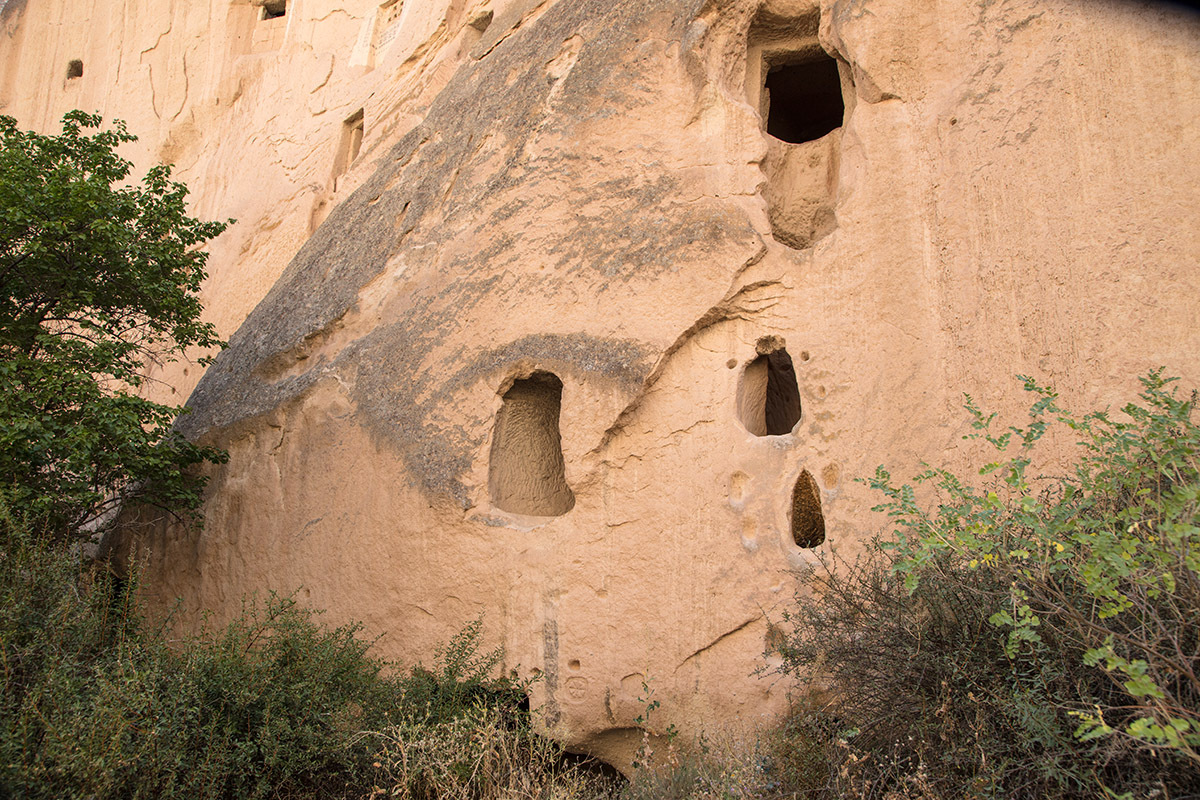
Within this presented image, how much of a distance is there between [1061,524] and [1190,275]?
200 cm

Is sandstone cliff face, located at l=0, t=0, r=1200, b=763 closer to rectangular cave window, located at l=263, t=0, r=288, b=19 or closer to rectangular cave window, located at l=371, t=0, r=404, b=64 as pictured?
rectangular cave window, located at l=371, t=0, r=404, b=64

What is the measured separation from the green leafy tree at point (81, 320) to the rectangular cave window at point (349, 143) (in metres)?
3.88

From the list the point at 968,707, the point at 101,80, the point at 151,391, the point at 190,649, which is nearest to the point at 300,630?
the point at 190,649

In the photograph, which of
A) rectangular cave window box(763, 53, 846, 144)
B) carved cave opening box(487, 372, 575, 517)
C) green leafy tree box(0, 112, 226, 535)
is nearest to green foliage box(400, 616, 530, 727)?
carved cave opening box(487, 372, 575, 517)

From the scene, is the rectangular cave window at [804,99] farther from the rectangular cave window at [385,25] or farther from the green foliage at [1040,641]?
the rectangular cave window at [385,25]

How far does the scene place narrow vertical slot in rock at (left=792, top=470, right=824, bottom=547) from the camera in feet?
16.6

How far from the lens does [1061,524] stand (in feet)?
9.47

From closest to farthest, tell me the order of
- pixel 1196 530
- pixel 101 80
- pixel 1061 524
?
pixel 1196 530 < pixel 1061 524 < pixel 101 80

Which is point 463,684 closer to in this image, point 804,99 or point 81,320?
point 81,320

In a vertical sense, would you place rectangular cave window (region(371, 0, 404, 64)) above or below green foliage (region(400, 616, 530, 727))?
above

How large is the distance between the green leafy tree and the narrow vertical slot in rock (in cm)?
427

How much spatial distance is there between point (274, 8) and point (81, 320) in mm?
8753

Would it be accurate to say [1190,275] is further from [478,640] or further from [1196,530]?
[478,640]

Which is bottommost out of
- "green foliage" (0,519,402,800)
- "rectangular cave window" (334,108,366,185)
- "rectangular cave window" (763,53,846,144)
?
"green foliage" (0,519,402,800)
